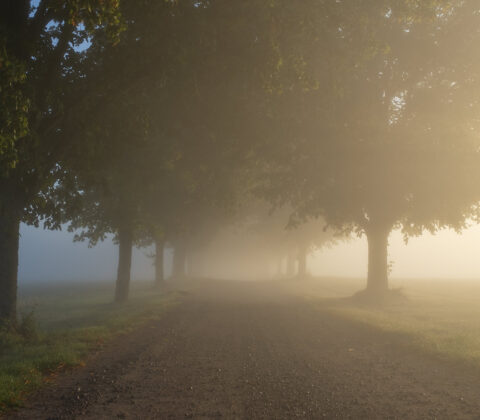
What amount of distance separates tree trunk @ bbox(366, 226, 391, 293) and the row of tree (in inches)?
3.3

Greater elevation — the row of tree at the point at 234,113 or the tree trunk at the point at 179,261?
the row of tree at the point at 234,113

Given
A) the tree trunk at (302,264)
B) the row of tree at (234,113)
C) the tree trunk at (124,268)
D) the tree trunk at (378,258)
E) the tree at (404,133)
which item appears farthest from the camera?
the tree trunk at (302,264)

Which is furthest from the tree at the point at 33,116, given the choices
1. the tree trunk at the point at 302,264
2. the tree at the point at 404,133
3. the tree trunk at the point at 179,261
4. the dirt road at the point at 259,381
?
the tree trunk at the point at 302,264

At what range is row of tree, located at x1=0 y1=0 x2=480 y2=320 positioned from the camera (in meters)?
11.9

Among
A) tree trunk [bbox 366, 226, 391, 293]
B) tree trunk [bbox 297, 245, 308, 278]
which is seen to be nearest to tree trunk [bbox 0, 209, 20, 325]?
tree trunk [bbox 366, 226, 391, 293]

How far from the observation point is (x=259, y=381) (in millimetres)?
8023

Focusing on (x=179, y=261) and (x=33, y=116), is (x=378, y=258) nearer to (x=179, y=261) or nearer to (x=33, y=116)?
(x=33, y=116)

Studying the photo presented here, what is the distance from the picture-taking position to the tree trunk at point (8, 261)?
12617 millimetres

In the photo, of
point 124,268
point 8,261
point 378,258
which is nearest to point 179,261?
point 124,268

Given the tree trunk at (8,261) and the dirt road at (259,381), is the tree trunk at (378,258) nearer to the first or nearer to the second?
the dirt road at (259,381)

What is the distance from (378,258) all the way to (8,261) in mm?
21032

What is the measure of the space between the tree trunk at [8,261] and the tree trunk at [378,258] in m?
20.2

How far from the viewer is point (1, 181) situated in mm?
12672

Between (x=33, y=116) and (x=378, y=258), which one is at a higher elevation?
(x=33, y=116)
